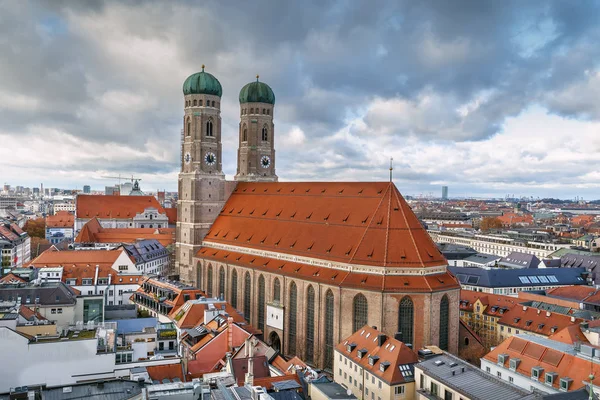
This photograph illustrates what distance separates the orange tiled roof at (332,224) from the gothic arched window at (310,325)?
5316 millimetres

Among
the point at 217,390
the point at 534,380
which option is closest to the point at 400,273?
the point at 534,380

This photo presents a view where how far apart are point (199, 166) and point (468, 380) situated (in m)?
65.0

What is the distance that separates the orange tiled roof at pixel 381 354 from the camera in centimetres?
4741

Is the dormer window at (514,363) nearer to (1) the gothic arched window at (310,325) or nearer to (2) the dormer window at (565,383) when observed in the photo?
(2) the dormer window at (565,383)

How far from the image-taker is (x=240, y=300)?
8150 cm

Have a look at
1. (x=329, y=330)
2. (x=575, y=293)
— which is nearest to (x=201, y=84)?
(x=329, y=330)

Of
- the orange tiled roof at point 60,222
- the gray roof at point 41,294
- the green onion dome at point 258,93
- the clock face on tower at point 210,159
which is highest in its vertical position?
the green onion dome at point 258,93

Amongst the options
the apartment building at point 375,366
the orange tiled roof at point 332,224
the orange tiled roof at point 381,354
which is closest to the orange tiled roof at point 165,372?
the apartment building at point 375,366

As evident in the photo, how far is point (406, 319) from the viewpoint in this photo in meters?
62.1

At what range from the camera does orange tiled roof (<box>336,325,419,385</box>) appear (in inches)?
1866

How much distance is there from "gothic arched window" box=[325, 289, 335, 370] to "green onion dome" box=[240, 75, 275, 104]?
49.1m

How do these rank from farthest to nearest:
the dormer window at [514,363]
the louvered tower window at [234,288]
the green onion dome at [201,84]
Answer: the green onion dome at [201,84]
the louvered tower window at [234,288]
the dormer window at [514,363]

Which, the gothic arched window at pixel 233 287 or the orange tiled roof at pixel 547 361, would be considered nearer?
the orange tiled roof at pixel 547 361

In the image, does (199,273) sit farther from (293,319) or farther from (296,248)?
(293,319)
